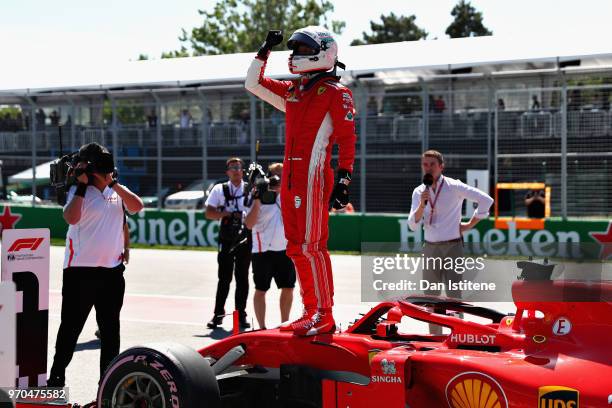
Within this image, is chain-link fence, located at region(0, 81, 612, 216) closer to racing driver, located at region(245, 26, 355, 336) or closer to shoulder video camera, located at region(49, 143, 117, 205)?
shoulder video camera, located at region(49, 143, 117, 205)

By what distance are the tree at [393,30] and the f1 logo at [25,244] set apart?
75.9 metres

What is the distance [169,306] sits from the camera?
37.8 ft

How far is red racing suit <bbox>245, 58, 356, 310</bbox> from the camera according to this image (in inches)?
A: 218

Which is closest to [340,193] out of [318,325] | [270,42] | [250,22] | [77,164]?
[318,325]

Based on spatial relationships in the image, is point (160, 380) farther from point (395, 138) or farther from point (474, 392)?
point (395, 138)

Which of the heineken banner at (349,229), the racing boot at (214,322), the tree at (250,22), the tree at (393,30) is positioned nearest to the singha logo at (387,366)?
the racing boot at (214,322)

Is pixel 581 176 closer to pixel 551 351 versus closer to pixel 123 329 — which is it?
pixel 123 329

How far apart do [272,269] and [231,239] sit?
→ 90 centimetres

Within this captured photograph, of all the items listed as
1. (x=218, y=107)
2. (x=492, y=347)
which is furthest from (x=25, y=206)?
(x=492, y=347)

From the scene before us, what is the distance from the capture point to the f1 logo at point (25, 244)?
5836 millimetres

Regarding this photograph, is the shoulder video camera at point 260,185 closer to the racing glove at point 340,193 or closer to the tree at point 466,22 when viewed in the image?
the racing glove at point 340,193

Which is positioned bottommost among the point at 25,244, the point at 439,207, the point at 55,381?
Answer: the point at 55,381

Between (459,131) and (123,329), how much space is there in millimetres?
9214

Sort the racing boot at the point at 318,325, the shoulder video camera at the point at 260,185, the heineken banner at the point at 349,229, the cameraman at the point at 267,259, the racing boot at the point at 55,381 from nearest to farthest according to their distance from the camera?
the racing boot at the point at 318,325 → the racing boot at the point at 55,381 → the shoulder video camera at the point at 260,185 → the cameraman at the point at 267,259 → the heineken banner at the point at 349,229
